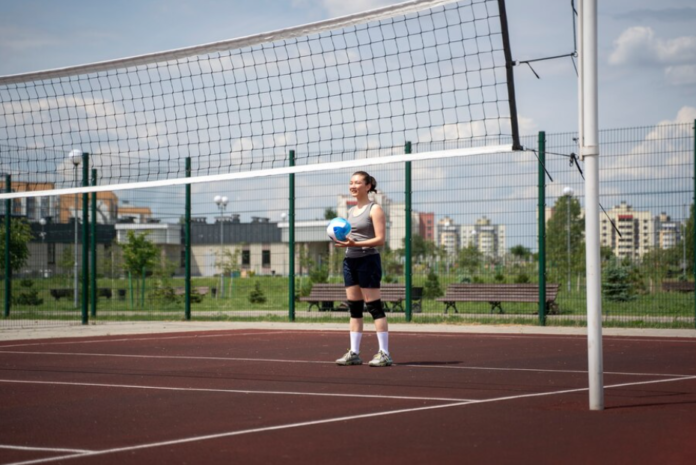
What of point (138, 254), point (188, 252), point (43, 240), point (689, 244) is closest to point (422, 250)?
point (188, 252)

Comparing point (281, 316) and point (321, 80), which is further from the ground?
point (321, 80)

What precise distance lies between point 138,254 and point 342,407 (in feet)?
80.6

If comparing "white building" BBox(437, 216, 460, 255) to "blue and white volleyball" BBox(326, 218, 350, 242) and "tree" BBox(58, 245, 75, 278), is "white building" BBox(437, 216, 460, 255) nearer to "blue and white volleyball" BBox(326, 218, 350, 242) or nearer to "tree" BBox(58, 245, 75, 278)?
"blue and white volleyball" BBox(326, 218, 350, 242)

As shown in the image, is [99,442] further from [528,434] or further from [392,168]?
[392,168]

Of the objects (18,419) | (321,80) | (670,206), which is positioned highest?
(321,80)

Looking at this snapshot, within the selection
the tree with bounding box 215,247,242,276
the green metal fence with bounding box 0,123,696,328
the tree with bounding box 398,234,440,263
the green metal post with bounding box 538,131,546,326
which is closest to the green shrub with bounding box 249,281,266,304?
the green metal fence with bounding box 0,123,696,328

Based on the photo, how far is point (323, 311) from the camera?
2212 centimetres

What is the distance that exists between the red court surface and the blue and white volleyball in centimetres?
135

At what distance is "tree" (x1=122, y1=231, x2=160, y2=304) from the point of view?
101 ft

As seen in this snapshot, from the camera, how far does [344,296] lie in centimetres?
2200

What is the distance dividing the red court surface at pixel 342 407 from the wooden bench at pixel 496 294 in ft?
20.6

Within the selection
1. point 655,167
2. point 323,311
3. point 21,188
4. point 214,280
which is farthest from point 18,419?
point 214,280

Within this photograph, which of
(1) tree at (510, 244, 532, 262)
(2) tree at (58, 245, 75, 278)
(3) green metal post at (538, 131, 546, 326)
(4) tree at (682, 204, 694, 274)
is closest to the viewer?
(4) tree at (682, 204, 694, 274)

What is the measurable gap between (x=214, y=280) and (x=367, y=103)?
17.6 meters
